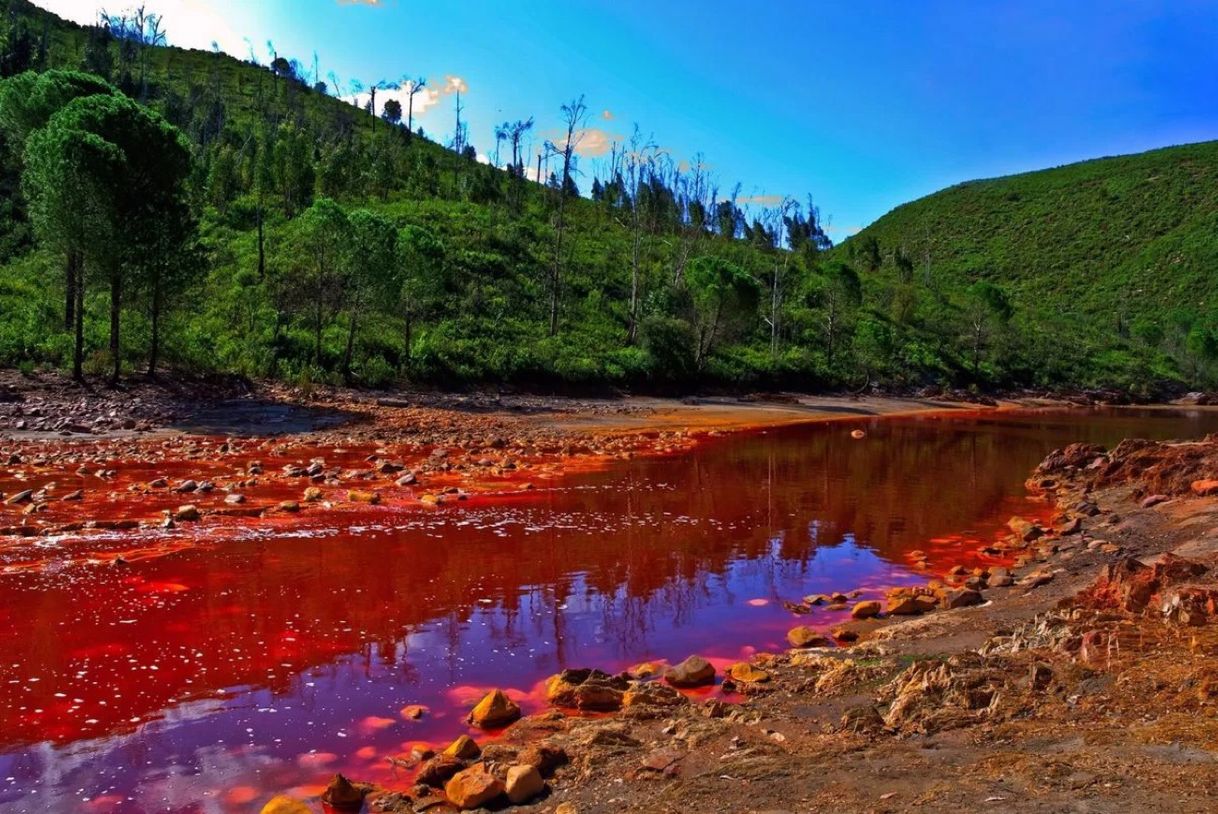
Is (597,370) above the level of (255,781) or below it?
above

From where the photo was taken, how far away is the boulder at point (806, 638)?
9289 millimetres

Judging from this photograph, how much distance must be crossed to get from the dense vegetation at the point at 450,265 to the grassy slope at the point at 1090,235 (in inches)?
21.5

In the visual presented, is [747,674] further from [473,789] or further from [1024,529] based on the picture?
[1024,529]

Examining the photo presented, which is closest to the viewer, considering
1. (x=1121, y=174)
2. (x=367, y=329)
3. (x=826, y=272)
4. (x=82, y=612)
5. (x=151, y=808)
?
(x=151, y=808)

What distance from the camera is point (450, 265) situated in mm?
53281

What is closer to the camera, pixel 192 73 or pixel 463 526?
pixel 463 526

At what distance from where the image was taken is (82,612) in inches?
380

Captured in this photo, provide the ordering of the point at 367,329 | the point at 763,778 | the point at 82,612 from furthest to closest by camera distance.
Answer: the point at 367,329, the point at 82,612, the point at 763,778

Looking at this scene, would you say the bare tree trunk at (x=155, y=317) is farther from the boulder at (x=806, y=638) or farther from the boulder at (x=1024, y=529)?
the boulder at (x=1024, y=529)

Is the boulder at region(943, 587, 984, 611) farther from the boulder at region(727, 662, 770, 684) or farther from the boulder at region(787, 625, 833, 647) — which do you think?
the boulder at region(727, 662, 770, 684)

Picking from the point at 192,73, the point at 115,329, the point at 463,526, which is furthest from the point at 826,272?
the point at 192,73

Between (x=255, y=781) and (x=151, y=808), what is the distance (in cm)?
70

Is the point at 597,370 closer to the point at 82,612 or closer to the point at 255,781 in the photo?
the point at 82,612

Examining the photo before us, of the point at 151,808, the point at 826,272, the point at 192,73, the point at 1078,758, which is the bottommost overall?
the point at 151,808
